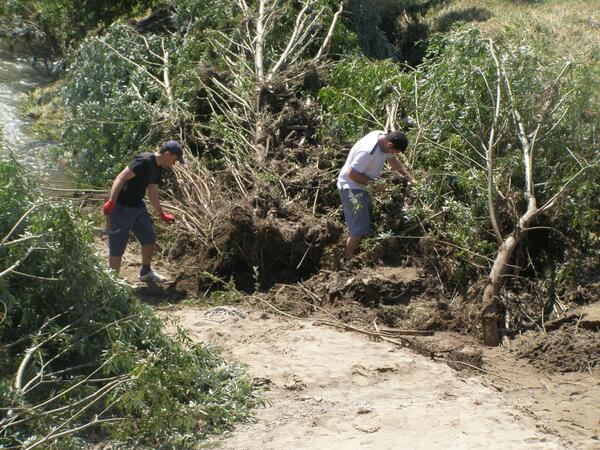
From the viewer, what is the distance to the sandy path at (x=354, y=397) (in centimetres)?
585

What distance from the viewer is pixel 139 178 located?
27.7ft

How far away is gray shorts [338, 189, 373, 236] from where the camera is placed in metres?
8.66

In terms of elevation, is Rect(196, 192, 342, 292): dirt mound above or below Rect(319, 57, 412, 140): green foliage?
below

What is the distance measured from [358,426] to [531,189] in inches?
132

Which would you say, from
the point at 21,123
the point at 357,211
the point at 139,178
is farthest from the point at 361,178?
the point at 21,123

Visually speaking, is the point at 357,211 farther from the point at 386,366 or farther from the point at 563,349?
the point at 563,349

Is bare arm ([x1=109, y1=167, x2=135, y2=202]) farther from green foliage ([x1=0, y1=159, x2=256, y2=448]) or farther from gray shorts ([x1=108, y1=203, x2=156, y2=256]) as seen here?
green foliage ([x1=0, y1=159, x2=256, y2=448])

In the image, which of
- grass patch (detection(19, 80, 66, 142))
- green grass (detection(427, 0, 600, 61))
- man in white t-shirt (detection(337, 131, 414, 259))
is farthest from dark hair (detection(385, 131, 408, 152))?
grass patch (detection(19, 80, 66, 142))

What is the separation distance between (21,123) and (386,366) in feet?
31.7

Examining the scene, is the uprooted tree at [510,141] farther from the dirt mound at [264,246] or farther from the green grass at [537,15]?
the green grass at [537,15]

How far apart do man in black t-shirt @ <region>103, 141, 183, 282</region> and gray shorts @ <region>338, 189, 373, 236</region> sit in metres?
1.59

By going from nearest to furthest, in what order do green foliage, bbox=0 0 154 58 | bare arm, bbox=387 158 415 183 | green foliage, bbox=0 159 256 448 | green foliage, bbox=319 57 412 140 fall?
Result: green foliage, bbox=0 159 256 448
bare arm, bbox=387 158 415 183
green foliage, bbox=319 57 412 140
green foliage, bbox=0 0 154 58

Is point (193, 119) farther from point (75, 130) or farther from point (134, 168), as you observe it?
point (134, 168)

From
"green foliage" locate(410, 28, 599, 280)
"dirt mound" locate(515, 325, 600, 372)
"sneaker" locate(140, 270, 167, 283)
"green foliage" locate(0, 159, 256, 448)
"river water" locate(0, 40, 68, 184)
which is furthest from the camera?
"river water" locate(0, 40, 68, 184)
